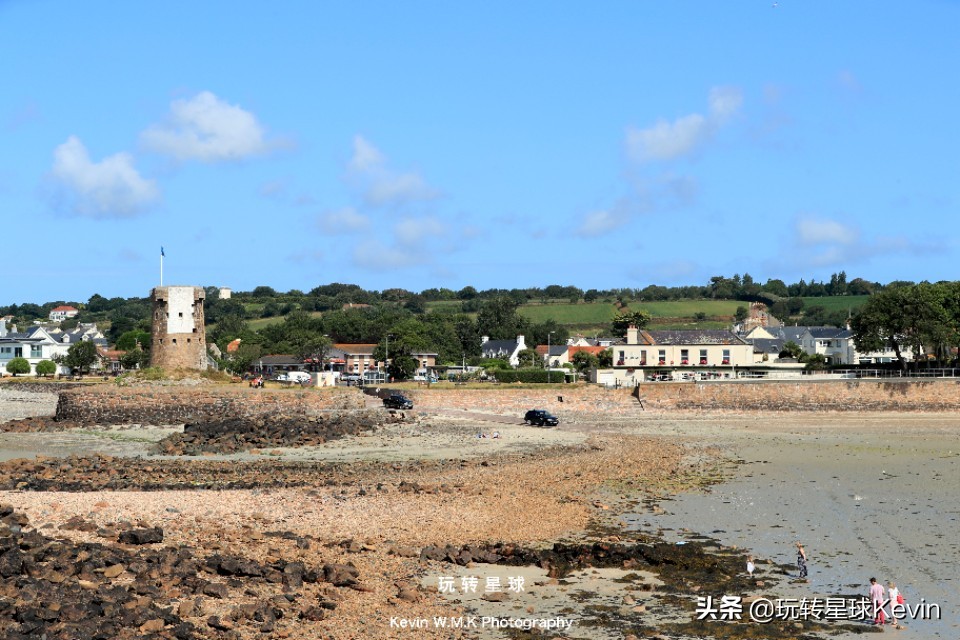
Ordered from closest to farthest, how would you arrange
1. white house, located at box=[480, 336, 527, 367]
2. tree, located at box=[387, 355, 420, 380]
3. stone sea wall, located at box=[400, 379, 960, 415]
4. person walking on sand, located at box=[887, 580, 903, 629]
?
person walking on sand, located at box=[887, 580, 903, 629]
stone sea wall, located at box=[400, 379, 960, 415]
tree, located at box=[387, 355, 420, 380]
white house, located at box=[480, 336, 527, 367]

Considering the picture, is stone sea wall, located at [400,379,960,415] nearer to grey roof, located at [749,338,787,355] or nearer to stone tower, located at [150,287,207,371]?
stone tower, located at [150,287,207,371]

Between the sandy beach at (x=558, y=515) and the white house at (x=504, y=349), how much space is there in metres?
75.6

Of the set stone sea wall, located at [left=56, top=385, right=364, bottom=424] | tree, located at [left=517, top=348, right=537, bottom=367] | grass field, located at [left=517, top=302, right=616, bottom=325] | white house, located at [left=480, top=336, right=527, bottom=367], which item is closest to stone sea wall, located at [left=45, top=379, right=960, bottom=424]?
stone sea wall, located at [left=56, top=385, right=364, bottom=424]

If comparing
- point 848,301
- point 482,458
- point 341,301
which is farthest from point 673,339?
point 341,301

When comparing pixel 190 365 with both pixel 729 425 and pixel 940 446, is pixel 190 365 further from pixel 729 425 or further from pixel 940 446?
pixel 940 446

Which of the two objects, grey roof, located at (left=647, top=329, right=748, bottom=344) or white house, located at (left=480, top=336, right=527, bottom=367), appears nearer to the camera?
grey roof, located at (left=647, top=329, right=748, bottom=344)

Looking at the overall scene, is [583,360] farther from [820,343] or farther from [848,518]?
[848,518]

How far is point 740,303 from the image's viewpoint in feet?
583

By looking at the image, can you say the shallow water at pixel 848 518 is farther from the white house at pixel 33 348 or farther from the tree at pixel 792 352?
the white house at pixel 33 348

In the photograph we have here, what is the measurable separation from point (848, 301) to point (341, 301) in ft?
321

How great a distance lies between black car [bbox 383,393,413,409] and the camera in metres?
54.8

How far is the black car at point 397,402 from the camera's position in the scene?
54.8 m

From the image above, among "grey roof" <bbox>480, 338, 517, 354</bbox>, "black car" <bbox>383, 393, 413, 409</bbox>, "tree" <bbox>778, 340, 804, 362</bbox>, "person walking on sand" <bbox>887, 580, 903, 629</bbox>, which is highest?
"grey roof" <bbox>480, 338, 517, 354</bbox>

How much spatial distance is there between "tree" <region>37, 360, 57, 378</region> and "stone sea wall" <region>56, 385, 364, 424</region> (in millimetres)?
49850
